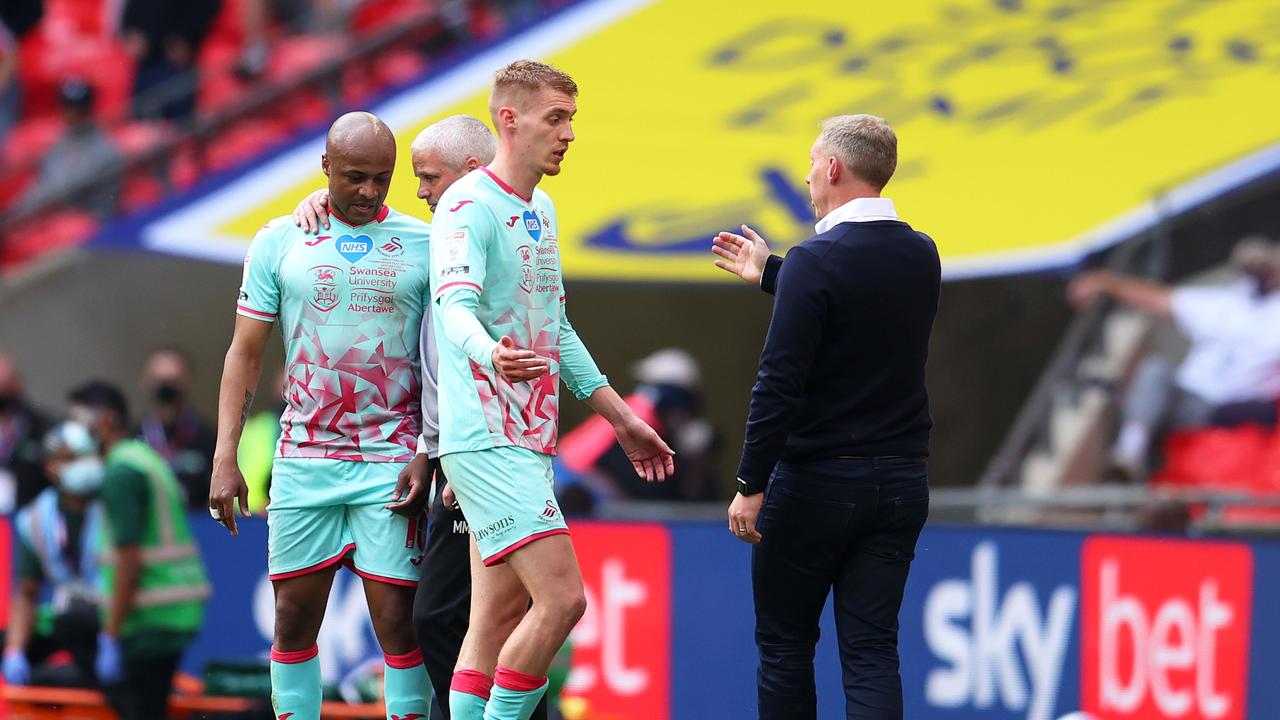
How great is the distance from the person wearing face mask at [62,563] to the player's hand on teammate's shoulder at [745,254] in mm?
5019

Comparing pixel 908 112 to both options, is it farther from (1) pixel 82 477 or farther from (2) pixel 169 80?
(1) pixel 82 477

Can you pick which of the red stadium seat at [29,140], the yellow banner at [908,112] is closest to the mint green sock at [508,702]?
the yellow banner at [908,112]

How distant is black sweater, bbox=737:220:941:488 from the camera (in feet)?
16.2

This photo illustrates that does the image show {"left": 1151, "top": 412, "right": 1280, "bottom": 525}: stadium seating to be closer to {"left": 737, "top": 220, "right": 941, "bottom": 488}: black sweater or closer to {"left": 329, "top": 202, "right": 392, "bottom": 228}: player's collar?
{"left": 737, "top": 220, "right": 941, "bottom": 488}: black sweater

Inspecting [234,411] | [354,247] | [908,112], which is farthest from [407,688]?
[908,112]

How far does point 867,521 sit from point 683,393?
755cm

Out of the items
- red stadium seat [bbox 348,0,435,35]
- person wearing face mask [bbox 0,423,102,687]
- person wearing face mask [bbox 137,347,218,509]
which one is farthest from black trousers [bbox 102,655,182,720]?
red stadium seat [bbox 348,0,435,35]

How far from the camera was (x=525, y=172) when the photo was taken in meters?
4.95

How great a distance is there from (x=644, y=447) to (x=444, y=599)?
755mm

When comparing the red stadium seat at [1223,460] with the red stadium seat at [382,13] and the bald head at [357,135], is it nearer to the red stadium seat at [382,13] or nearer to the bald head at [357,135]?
the bald head at [357,135]

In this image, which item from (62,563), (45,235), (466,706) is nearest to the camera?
(466,706)

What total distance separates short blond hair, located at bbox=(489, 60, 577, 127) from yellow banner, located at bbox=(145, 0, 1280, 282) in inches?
303

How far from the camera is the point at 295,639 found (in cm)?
527

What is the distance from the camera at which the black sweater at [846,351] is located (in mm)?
4945
